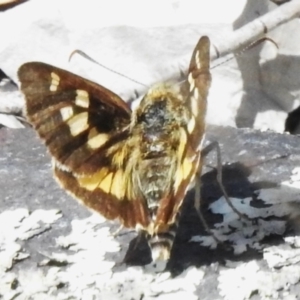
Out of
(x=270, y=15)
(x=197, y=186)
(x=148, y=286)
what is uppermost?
(x=270, y=15)

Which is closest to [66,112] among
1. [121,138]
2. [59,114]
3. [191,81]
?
[59,114]

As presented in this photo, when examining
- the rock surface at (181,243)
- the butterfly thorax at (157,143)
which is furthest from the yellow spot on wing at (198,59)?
the rock surface at (181,243)

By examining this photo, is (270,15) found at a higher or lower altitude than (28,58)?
higher

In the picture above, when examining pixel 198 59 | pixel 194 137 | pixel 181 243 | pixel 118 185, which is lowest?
pixel 181 243

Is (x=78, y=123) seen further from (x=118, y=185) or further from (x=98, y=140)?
(x=118, y=185)

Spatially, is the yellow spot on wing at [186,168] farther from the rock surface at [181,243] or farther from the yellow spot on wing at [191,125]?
the rock surface at [181,243]

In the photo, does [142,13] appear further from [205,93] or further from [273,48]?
[205,93]

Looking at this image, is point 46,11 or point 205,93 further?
point 46,11

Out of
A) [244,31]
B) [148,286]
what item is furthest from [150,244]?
[244,31]
